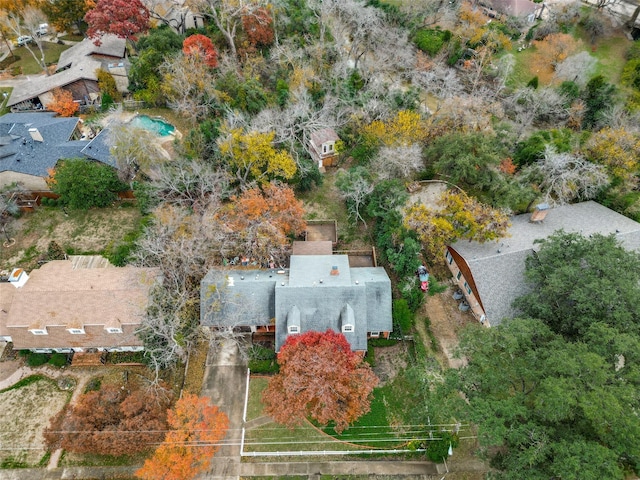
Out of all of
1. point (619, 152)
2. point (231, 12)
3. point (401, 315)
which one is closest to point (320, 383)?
point (401, 315)

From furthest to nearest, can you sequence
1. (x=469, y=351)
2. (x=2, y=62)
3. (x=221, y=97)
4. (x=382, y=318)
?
(x=2, y=62) → (x=221, y=97) → (x=382, y=318) → (x=469, y=351)

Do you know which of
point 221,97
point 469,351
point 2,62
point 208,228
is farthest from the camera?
point 2,62

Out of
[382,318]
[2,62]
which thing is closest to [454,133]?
[382,318]

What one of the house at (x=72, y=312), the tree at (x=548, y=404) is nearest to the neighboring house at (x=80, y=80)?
the house at (x=72, y=312)

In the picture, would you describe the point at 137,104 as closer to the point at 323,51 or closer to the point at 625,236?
the point at 323,51

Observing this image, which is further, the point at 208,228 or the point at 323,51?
the point at 323,51

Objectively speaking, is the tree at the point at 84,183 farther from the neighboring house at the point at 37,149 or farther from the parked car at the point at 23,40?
the parked car at the point at 23,40
